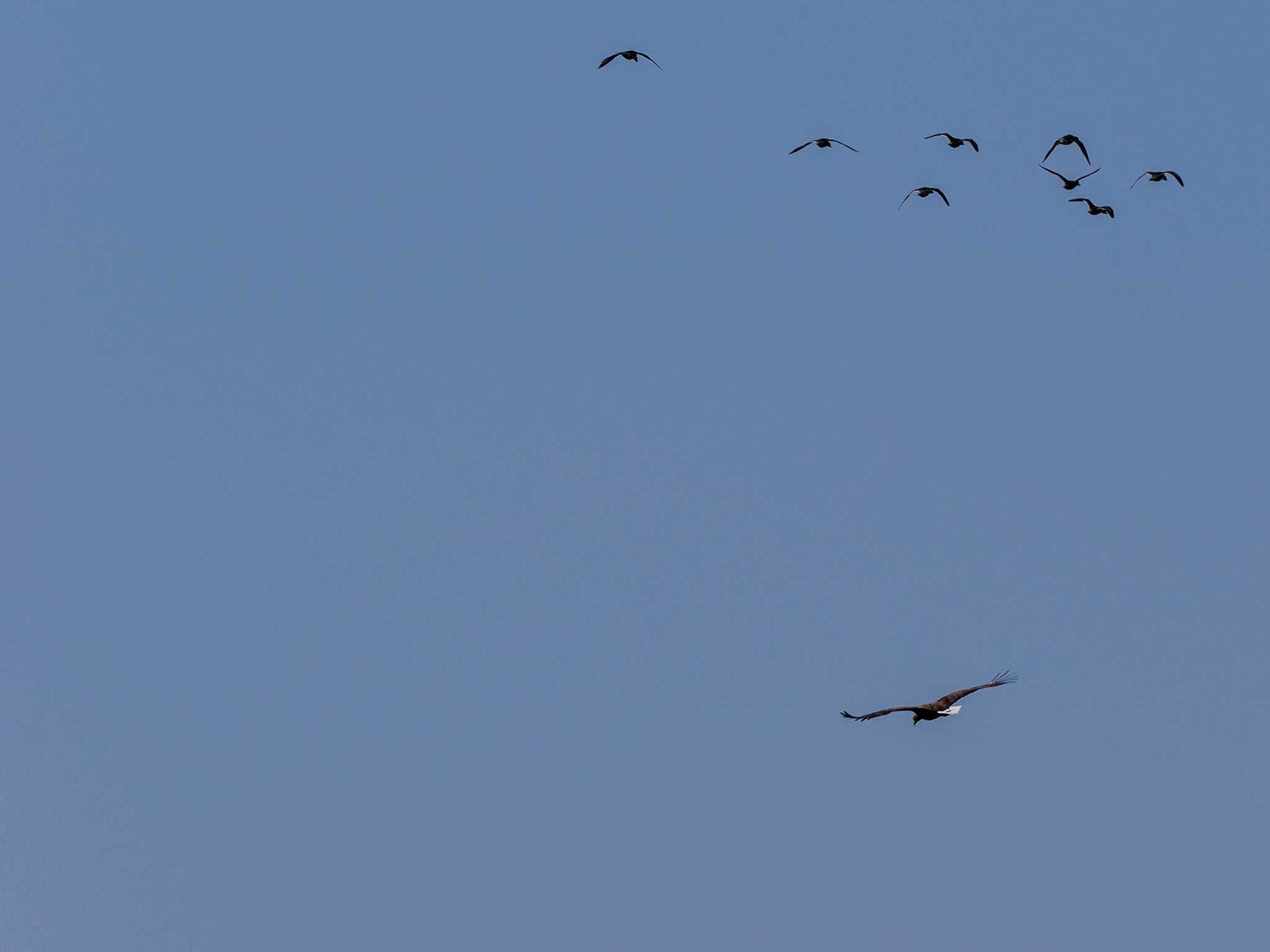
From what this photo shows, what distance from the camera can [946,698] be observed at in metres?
184

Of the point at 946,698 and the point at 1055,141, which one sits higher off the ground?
the point at 1055,141

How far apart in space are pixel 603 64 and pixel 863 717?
145 feet

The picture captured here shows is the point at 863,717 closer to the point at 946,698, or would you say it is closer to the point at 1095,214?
the point at 946,698

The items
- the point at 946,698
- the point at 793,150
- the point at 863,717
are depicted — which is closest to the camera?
the point at 863,717

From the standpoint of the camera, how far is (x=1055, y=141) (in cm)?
19875

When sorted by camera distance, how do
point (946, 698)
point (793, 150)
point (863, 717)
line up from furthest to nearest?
point (793, 150), point (946, 698), point (863, 717)

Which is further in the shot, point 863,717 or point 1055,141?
point 1055,141

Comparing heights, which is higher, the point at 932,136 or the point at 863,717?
the point at 932,136

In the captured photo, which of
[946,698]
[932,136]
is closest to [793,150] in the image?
[932,136]

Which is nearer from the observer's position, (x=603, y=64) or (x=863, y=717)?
(x=863, y=717)

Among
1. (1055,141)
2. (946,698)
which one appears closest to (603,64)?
(1055,141)

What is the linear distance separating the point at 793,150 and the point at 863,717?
39643 mm

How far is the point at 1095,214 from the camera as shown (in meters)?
200

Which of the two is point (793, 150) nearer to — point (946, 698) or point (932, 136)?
point (932, 136)
